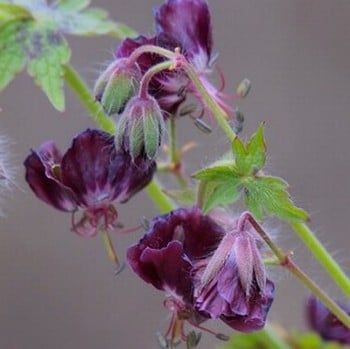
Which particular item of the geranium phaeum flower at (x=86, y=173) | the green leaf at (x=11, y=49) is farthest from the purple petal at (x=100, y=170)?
the green leaf at (x=11, y=49)

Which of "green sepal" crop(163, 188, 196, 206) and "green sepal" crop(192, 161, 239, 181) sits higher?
"green sepal" crop(163, 188, 196, 206)

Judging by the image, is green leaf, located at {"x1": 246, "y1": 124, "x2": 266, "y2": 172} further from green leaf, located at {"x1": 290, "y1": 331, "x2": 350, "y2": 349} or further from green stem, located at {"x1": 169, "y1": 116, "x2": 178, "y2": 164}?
green leaf, located at {"x1": 290, "y1": 331, "x2": 350, "y2": 349}

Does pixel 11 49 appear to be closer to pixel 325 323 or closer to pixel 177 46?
pixel 177 46

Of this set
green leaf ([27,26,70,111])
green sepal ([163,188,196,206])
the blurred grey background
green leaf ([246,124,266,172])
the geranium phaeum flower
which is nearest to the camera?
green leaf ([246,124,266,172])

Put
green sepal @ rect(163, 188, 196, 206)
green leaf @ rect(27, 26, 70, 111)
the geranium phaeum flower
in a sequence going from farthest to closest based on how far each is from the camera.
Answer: green leaf @ rect(27, 26, 70, 111) → green sepal @ rect(163, 188, 196, 206) → the geranium phaeum flower

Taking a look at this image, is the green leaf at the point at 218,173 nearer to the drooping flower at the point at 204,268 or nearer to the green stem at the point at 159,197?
the drooping flower at the point at 204,268

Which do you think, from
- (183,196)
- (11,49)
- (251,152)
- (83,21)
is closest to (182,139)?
(83,21)

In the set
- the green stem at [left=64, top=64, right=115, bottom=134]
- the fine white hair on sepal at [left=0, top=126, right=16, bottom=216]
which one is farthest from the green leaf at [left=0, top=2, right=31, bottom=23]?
the fine white hair on sepal at [left=0, top=126, right=16, bottom=216]
